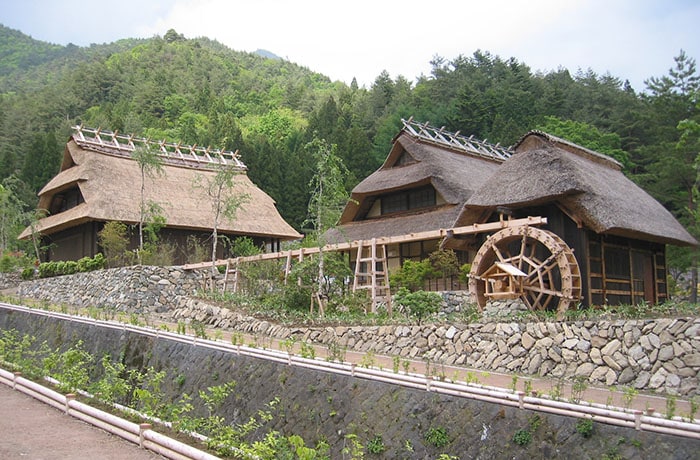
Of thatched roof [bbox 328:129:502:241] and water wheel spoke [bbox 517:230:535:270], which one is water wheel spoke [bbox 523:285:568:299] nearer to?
water wheel spoke [bbox 517:230:535:270]

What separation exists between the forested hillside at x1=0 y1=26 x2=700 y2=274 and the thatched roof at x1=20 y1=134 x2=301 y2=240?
5078 mm

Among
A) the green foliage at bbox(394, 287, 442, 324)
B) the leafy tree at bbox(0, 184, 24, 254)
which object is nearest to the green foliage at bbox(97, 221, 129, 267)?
the leafy tree at bbox(0, 184, 24, 254)

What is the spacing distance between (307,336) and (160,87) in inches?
Answer: 2405

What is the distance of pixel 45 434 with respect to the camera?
7906 mm

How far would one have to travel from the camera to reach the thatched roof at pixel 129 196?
A: 1053 inches

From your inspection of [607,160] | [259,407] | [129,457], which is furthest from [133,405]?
[607,160]

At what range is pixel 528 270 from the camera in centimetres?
1639

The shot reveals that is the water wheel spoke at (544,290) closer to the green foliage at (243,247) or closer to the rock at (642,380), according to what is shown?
the rock at (642,380)

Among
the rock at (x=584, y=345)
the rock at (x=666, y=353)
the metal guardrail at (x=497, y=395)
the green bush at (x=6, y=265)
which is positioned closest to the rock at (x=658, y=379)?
the rock at (x=666, y=353)

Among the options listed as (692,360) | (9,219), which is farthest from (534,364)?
(9,219)

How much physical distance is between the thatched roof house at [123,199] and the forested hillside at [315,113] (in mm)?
5185

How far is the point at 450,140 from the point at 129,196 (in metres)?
14.0

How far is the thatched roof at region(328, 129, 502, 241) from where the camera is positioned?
23233 mm

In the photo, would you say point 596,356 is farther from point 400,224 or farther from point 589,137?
point 589,137
